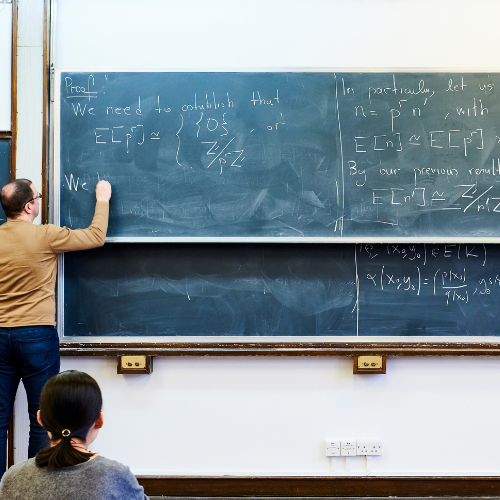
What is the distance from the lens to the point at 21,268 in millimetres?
2242

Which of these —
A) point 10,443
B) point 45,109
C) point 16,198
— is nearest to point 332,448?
point 10,443

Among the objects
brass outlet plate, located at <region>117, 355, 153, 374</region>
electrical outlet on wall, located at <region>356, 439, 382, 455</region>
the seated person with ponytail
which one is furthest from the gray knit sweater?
electrical outlet on wall, located at <region>356, 439, 382, 455</region>

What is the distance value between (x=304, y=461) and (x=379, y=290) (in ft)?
3.62

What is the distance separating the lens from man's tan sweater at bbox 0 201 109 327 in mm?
2236

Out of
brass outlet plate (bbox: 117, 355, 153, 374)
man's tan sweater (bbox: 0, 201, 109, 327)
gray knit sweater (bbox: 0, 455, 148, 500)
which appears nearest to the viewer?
gray knit sweater (bbox: 0, 455, 148, 500)

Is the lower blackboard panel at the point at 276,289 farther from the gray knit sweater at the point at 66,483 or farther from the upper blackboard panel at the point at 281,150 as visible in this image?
the gray knit sweater at the point at 66,483

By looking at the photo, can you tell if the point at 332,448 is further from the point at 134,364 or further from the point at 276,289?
the point at 134,364

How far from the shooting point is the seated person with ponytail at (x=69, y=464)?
1081 millimetres

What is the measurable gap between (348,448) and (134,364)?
1340 mm

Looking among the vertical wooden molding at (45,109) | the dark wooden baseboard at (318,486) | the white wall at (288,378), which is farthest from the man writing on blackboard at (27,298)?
the dark wooden baseboard at (318,486)

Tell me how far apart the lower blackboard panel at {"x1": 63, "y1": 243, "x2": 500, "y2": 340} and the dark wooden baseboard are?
85cm

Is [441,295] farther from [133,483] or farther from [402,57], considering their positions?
[133,483]

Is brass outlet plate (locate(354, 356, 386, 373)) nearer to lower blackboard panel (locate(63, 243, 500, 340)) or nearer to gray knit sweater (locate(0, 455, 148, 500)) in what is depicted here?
lower blackboard panel (locate(63, 243, 500, 340))

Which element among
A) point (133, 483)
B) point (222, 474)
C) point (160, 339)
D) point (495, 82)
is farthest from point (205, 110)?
point (222, 474)
